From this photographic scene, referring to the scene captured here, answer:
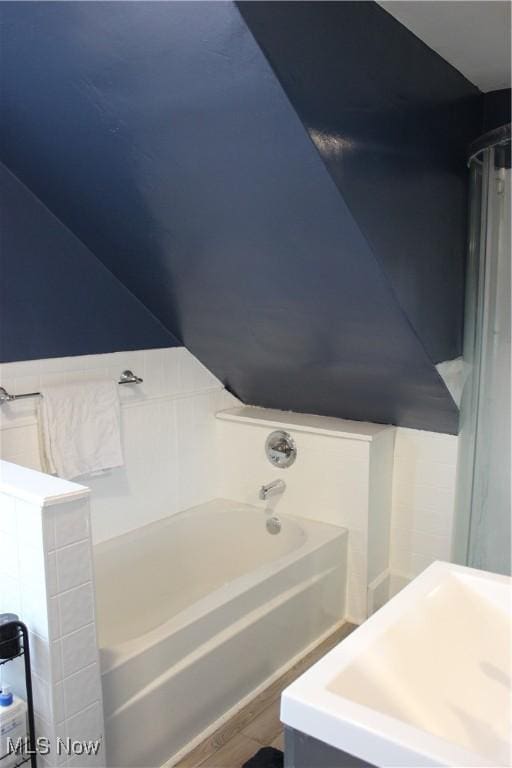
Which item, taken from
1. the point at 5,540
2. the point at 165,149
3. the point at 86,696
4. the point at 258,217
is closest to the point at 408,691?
the point at 86,696

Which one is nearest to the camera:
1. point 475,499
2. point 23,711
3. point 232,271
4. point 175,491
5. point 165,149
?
point 23,711

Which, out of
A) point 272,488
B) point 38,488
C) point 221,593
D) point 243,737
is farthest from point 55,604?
point 272,488

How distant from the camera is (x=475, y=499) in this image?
252cm

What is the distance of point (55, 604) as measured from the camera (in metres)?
1.71

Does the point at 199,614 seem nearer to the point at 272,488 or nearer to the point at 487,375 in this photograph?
→ the point at 272,488

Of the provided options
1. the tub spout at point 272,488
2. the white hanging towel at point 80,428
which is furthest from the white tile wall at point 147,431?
the tub spout at point 272,488

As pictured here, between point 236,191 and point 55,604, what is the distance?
1.30 m

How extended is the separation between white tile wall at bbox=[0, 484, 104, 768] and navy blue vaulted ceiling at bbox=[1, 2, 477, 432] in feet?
3.29

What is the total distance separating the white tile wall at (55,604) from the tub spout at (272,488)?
4.62 ft

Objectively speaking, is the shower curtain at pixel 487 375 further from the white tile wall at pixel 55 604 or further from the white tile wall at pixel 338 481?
the white tile wall at pixel 55 604

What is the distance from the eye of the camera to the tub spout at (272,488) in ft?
10.2

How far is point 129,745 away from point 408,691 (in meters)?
1.25

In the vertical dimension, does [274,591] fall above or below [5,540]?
below

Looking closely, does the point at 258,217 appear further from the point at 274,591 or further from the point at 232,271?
the point at 274,591
